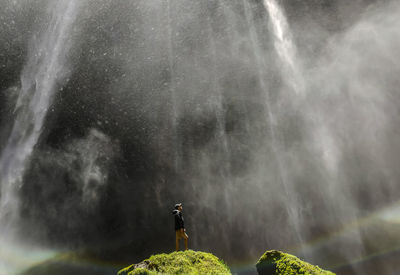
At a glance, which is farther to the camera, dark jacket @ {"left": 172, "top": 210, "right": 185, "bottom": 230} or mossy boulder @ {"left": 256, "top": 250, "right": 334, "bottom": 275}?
dark jacket @ {"left": 172, "top": 210, "right": 185, "bottom": 230}

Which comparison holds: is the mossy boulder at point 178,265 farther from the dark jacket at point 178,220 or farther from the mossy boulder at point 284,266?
the dark jacket at point 178,220

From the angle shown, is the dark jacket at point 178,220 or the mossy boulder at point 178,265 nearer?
the mossy boulder at point 178,265

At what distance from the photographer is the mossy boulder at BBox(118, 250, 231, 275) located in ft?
25.2

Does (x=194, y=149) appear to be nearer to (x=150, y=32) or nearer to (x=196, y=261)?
(x=150, y=32)

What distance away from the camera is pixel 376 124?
2416 centimetres

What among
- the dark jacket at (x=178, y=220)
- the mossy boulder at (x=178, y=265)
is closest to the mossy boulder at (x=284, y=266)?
the mossy boulder at (x=178, y=265)

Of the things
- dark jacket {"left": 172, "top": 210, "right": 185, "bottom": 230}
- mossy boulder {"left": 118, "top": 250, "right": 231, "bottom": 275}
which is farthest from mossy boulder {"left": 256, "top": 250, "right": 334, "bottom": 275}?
dark jacket {"left": 172, "top": 210, "right": 185, "bottom": 230}

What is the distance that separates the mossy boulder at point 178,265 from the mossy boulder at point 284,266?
1187 mm

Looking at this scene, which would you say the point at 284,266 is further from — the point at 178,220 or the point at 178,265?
the point at 178,220

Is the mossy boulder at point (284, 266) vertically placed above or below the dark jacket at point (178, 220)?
below

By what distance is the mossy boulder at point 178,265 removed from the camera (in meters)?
7.70

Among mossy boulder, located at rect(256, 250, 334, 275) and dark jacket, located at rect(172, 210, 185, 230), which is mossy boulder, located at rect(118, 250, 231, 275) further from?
dark jacket, located at rect(172, 210, 185, 230)

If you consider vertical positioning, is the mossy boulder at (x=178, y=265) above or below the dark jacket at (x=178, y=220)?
below

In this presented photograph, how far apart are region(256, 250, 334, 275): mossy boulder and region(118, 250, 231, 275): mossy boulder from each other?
1187 mm
